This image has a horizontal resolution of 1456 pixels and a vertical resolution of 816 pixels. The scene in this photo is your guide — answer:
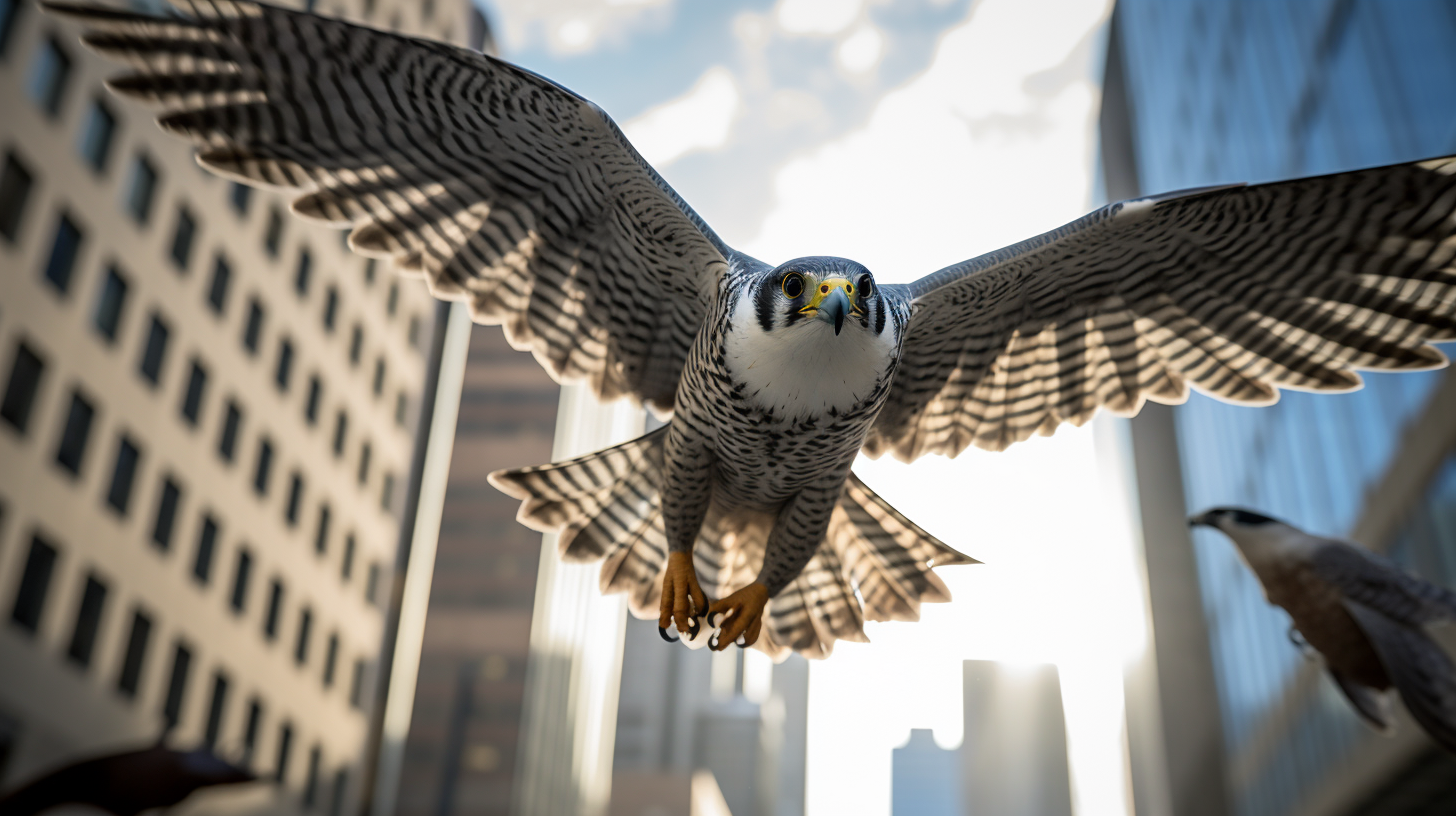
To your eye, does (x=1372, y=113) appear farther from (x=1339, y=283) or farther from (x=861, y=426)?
(x=861, y=426)

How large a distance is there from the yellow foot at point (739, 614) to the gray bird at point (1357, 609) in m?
1.56

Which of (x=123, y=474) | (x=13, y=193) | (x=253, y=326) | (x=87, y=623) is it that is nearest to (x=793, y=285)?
(x=13, y=193)

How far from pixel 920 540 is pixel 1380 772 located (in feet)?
40.9

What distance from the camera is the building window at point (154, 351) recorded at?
19.7 m

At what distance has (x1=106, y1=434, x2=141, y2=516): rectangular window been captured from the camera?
60.6 feet

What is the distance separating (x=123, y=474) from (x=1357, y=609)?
20.2 meters

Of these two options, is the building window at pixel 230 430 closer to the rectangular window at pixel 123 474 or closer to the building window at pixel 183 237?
the building window at pixel 183 237

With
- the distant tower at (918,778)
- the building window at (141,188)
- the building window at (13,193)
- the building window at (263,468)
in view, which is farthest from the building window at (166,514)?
the distant tower at (918,778)

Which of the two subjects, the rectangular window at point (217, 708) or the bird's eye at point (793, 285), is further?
the rectangular window at point (217, 708)

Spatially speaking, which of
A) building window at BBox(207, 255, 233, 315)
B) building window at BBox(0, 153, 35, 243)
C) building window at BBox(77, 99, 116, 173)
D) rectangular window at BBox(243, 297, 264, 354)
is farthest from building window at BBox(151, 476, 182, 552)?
building window at BBox(0, 153, 35, 243)

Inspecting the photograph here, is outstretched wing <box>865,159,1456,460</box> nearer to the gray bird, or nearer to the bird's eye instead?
the gray bird

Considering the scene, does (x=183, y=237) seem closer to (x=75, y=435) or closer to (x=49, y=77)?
(x=49, y=77)

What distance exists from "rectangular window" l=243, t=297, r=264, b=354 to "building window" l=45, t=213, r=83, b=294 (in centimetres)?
669

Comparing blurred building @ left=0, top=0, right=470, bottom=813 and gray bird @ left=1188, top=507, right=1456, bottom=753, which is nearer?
gray bird @ left=1188, top=507, right=1456, bottom=753
